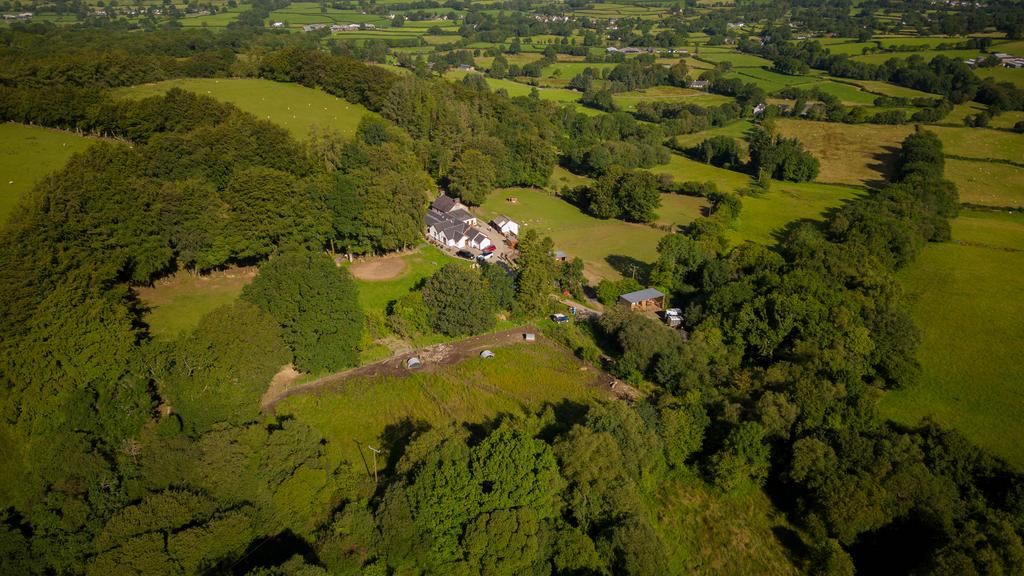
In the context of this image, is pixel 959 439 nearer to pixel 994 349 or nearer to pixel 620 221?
pixel 994 349

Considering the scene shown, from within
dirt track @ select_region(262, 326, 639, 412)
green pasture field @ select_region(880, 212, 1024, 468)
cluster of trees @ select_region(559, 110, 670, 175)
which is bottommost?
dirt track @ select_region(262, 326, 639, 412)

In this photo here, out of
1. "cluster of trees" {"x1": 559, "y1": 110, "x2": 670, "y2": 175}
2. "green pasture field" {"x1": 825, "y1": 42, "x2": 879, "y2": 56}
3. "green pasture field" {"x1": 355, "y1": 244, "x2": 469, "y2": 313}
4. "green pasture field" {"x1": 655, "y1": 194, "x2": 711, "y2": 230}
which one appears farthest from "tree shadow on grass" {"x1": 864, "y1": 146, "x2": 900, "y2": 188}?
"green pasture field" {"x1": 825, "y1": 42, "x2": 879, "y2": 56}

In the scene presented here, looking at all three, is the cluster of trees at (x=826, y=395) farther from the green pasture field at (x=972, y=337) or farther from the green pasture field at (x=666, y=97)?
the green pasture field at (x=666, y=97)

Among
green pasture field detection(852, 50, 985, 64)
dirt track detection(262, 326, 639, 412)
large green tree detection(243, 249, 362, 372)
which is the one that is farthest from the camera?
green pasture field detection(852, 50, 985, 64)

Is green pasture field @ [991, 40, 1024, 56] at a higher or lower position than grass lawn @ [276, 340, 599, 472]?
higher

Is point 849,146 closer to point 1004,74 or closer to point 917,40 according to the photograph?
point 1004,74

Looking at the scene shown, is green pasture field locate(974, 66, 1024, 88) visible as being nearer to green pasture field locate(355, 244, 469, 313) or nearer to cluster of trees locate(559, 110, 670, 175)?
cluster of trees locate(559, 110, 670, 175)

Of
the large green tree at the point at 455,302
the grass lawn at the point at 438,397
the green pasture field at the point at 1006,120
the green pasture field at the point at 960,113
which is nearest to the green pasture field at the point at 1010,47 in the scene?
the green pasture field at the point at 960,113
